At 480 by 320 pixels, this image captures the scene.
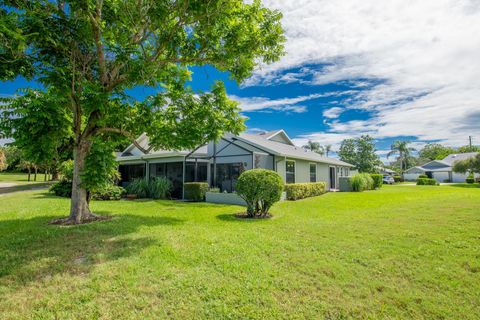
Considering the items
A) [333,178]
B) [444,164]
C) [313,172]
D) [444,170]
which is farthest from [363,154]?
[313,172]

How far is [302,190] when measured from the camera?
1608 centimetres

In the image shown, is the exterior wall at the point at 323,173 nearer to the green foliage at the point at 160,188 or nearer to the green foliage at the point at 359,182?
the green foliage at the point at 359,182

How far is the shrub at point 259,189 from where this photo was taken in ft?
29.2

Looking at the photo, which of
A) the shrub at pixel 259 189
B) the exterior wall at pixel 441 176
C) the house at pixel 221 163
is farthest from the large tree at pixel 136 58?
the exterior wall at pixel 441 176

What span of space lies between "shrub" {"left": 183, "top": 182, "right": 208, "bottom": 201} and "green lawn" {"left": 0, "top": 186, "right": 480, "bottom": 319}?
745 centimetres

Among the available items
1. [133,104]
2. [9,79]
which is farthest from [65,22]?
[133,104]

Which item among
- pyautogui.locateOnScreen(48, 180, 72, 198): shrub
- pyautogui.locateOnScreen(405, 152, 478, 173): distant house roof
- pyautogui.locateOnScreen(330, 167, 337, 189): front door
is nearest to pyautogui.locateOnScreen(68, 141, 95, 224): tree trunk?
pyautogui.locateOnScreen(48, 180, 72, 198): shrub

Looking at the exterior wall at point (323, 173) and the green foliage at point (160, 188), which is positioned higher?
the exterior wall at point (323, 173)

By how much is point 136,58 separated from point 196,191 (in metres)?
8.89

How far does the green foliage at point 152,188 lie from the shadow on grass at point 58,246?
7655mm

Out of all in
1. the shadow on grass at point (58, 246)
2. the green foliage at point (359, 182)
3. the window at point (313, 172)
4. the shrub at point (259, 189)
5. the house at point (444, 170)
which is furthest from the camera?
the house at point (444, 170)

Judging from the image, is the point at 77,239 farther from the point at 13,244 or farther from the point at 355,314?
the point at 355,314

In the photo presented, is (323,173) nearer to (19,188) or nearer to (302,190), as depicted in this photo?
(302,190)

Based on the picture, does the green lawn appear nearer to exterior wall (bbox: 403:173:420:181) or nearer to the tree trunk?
the tree trunk
